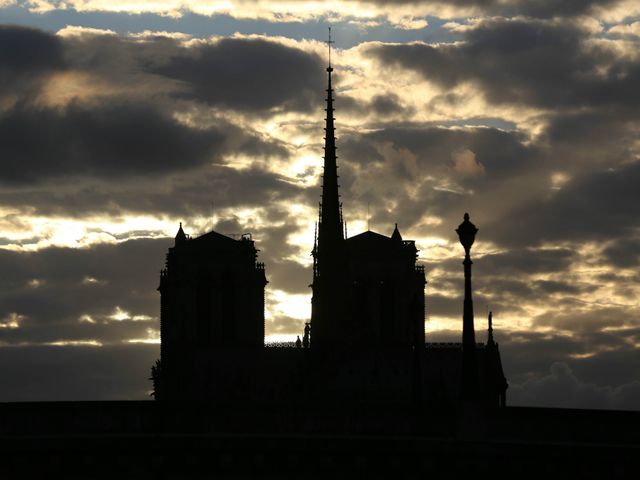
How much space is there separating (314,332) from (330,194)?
15909 mm

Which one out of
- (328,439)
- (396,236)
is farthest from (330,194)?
(328,439)

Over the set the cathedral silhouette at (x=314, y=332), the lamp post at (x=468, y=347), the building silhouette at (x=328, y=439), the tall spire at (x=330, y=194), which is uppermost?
the tall spire at (x=330, y=194)

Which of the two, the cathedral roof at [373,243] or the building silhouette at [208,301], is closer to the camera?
the building silhouette at [208,301]

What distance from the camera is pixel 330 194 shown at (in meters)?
183

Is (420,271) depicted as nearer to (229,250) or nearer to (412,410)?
(229,250)

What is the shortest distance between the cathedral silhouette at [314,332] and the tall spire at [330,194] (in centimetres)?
21

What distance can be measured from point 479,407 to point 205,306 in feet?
368

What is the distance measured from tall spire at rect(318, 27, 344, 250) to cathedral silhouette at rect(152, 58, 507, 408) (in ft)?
0.68

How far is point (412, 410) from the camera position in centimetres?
5844

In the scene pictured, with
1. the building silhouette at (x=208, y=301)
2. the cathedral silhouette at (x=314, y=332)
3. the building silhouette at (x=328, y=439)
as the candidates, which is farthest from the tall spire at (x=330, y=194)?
the building silhouette at (x=328, y=439)

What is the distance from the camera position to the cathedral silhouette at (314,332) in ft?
521

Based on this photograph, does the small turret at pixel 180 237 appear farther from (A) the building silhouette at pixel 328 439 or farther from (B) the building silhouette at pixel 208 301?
(A) the building silhouette at pixel 328 439

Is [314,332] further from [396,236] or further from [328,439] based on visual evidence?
[328,439]

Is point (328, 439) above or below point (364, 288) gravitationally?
below
